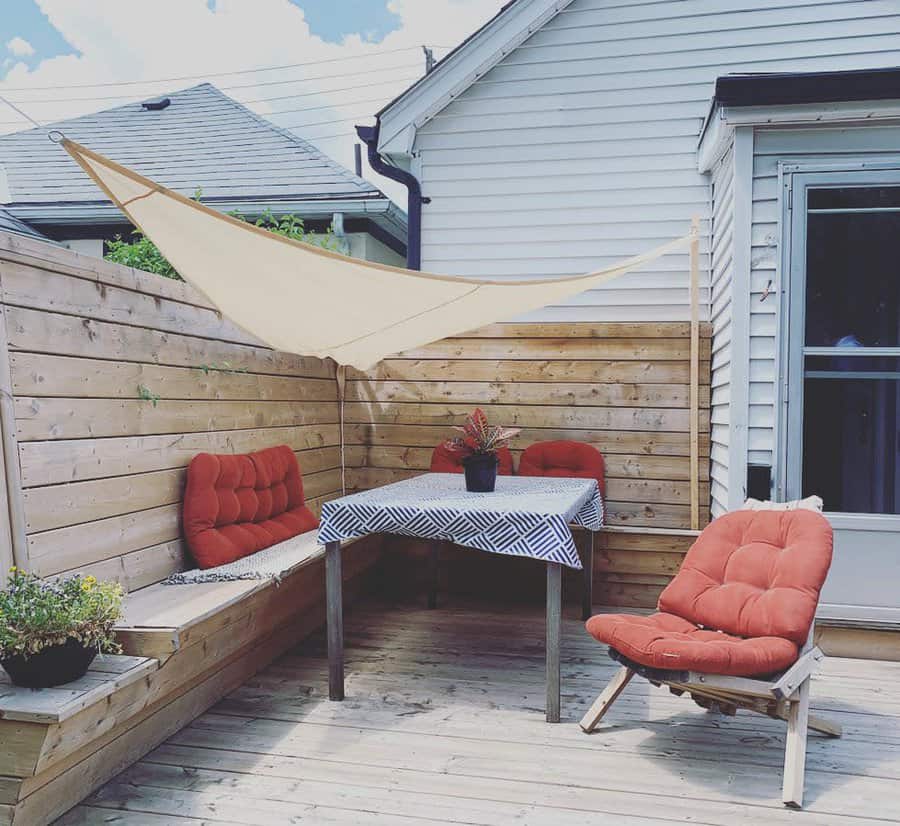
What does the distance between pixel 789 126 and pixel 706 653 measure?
2.48m

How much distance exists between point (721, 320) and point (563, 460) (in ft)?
3.94

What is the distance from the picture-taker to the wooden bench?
204 cm

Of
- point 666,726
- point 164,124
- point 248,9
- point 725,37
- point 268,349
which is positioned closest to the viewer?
point 666,726

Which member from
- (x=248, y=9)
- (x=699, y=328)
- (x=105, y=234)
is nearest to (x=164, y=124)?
(x=105, y=234)

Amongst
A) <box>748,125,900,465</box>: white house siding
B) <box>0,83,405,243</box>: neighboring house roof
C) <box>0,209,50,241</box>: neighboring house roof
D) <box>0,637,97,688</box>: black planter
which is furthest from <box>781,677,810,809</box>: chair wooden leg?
<box>0,209,50,241</box>: neighboring house roof

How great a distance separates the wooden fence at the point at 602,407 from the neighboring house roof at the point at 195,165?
251 centimetres

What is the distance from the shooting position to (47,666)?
213cm

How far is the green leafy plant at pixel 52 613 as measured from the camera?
209 centimetres

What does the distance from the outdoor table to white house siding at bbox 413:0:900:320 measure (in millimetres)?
2249

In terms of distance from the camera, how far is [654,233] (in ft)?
16.8

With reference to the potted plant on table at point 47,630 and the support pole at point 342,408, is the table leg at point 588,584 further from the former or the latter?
the potted plant on table at point 47,630

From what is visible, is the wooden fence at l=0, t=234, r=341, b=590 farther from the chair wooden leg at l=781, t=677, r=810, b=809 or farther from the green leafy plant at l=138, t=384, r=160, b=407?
the chair wooden leg at l=781, t=677, r=810, b=809

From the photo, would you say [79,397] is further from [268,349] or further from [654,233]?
[654,233]

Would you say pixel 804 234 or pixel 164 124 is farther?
pixel 164 124
